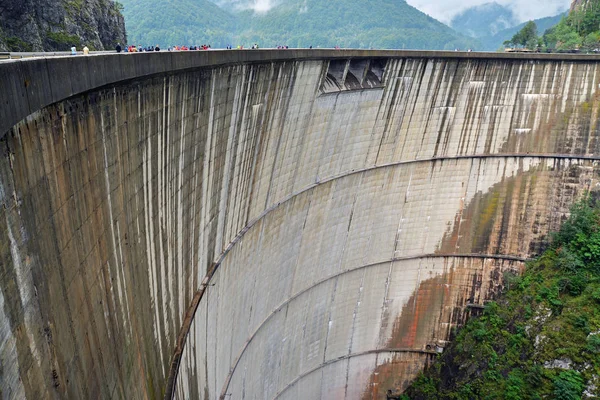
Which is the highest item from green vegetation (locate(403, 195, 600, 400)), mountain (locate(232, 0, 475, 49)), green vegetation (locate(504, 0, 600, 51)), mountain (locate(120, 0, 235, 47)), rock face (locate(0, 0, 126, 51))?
mountain (locate(232, 0, 475, 49))

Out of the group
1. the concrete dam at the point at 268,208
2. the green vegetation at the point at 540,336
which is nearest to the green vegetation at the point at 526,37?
the concrete dam at the point at 268,208

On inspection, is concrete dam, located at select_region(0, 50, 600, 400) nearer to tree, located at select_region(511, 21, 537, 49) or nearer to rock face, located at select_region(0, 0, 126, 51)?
rock face, located at select_region(0, 0, 126, 51)

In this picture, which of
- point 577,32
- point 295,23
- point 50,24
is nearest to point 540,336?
Result: point 50,24

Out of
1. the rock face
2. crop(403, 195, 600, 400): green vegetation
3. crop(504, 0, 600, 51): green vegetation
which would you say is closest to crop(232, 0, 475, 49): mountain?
crop(504, 0, 600, 51): green vegetation

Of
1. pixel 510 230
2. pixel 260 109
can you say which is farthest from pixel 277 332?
pixel 510 230

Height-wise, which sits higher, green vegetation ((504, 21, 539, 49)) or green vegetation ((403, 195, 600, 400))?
green vegetation ((504, 21, 539, 49))

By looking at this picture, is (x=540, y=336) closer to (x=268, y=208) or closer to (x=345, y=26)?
(x=268, y=208)

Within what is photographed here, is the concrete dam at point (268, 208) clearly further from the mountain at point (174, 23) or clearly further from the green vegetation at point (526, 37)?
the mountain at point (174, 23)

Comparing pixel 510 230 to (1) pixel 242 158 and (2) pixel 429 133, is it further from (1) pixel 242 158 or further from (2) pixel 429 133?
(1) pixel 242 158
